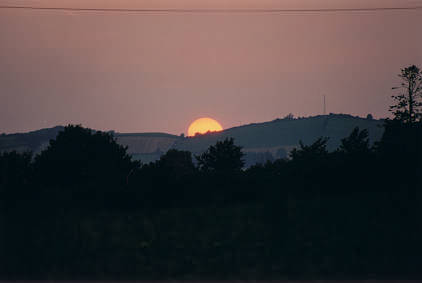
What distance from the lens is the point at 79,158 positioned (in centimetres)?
4412

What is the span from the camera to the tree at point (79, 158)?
39.0 meters

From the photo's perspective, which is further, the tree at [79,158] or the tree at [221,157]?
the tree at [221,157]

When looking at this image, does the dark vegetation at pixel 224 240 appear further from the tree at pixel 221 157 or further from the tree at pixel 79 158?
the tree at pixel 221 157

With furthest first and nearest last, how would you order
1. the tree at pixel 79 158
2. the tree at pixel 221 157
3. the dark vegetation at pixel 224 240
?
the tree at pixel 221 157, the tree at pixel 79 158, the dark vegetation at pixel 224 240

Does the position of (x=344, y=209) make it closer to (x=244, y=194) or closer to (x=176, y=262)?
(x=176, y=262)

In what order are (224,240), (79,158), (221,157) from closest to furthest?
(224,240)
(79,158)
(221,157)

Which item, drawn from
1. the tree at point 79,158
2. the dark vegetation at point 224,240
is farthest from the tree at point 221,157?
the dark vegetation at point 224,240

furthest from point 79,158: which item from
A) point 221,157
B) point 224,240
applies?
point 224,240

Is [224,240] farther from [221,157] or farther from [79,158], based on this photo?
[221,157]

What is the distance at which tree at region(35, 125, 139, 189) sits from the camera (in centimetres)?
3905

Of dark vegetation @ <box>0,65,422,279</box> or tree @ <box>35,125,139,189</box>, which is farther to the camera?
tree @ <box>35,125,139,189</box>

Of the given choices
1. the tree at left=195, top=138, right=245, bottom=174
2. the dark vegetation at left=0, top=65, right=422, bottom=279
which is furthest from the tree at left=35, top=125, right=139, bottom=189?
the dark vegetation at left=0, top=65, right=422, bottom=279

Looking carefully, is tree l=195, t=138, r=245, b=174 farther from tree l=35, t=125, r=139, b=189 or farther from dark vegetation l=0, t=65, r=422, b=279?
dark vegetation l=0, t=65, r=422, b=279

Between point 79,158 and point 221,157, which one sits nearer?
point 79,158
